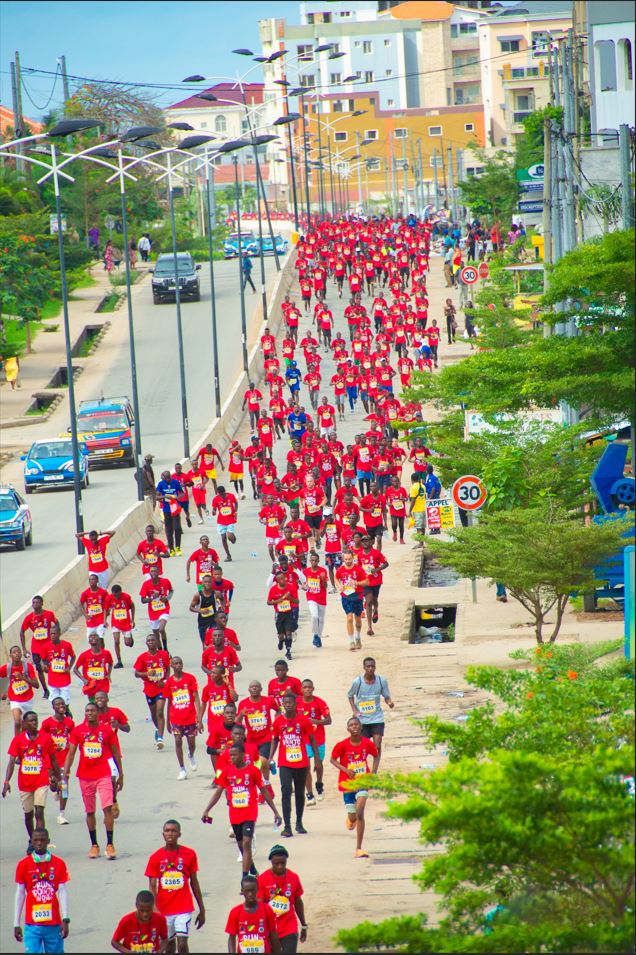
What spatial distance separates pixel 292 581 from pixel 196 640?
2.82 m

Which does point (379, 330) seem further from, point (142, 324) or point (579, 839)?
point (579, 839)

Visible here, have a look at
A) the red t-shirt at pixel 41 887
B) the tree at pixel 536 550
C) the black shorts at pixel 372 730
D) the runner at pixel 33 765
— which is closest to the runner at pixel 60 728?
the runner at pixel 33 765

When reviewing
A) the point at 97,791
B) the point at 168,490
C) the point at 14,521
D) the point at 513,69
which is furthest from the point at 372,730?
the point at 513,69

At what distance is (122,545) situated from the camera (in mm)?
32344

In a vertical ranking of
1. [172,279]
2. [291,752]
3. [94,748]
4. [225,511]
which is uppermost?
[172,279]

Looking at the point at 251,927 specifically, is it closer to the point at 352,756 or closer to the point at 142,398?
the point at 352,756

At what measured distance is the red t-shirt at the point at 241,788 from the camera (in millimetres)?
15797

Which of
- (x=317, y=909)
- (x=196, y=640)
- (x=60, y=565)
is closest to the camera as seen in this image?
(x=317, y=909)

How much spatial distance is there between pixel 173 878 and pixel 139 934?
1.31 meters

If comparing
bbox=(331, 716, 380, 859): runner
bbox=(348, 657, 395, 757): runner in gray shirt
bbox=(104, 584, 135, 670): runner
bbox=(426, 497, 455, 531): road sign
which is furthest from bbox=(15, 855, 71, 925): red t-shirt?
bbox=(426, 497, 455, 531): road sign

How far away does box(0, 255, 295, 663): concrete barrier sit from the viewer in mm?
25728

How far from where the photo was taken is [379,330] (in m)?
51.1

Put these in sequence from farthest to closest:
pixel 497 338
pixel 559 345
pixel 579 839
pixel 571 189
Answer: pixel 497 338 → pixel 571 189 → pixel 559 345 → pixel 579 839

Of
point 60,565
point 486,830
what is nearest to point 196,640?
point 60,565
